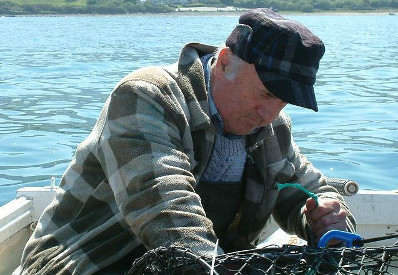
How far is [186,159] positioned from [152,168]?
179 mm

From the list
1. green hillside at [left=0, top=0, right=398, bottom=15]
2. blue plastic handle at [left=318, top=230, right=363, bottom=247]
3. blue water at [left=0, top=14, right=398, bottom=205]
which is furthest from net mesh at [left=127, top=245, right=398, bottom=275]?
green hillside at [left=0, top=0, right=398, bottom=15]

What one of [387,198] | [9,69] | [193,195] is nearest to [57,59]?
[9,69]

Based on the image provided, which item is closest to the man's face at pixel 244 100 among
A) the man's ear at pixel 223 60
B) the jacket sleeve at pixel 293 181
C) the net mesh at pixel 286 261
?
the man's ear at pixel 223 60

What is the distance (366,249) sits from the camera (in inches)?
95.3

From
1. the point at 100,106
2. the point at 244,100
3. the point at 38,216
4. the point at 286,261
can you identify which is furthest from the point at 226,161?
the point at 100,106

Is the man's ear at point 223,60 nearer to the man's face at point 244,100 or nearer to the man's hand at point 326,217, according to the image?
the man's face at point 244,100

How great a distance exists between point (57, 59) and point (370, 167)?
16.6 meters

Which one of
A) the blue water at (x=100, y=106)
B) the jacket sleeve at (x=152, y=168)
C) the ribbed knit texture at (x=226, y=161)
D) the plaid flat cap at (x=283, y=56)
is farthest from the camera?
the blue water at (x=100, y=106)

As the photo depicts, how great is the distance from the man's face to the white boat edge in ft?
4.90

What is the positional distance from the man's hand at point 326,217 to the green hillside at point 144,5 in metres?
80.3

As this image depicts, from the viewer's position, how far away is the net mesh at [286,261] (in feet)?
7.57

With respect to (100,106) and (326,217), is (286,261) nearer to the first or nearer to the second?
(326,217)

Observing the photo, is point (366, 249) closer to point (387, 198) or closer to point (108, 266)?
point (108, 266)

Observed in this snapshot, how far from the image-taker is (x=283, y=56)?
2814 millimetres
